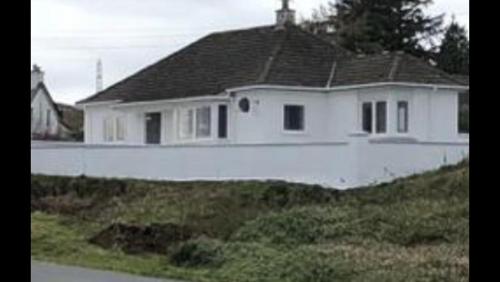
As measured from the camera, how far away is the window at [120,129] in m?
43.0

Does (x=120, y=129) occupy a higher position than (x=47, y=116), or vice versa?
(x=47, y=116)

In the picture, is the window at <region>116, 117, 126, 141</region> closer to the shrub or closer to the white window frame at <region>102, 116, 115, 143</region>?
the white window frame at <region>102, 116, 115, 143</region>

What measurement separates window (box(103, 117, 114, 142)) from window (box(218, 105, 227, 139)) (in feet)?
25.0

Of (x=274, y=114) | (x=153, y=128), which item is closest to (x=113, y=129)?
(x=153, y=128)

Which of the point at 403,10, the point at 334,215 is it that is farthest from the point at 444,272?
the point at 403,10

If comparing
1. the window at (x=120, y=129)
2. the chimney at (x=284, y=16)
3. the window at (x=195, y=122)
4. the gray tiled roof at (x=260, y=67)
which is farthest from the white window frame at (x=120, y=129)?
the chimney at (x=284, y=16)

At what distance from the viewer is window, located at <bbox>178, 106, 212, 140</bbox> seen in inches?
1508

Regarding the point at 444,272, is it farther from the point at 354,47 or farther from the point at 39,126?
the point at 39,126

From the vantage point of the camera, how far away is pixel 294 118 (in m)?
36.9

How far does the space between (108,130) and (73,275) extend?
29.5 metres

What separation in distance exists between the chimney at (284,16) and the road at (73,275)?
25542 millimetres

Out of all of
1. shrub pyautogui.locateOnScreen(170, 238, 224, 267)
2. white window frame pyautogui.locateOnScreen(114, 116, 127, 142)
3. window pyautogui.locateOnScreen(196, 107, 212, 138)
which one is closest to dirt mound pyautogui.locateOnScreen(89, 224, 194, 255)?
shrub pyautogui.locateOnScreen(170, 238, 224, 267)

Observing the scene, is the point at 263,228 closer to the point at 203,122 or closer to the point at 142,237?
the point at 142,237

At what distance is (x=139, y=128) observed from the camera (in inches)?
1635
